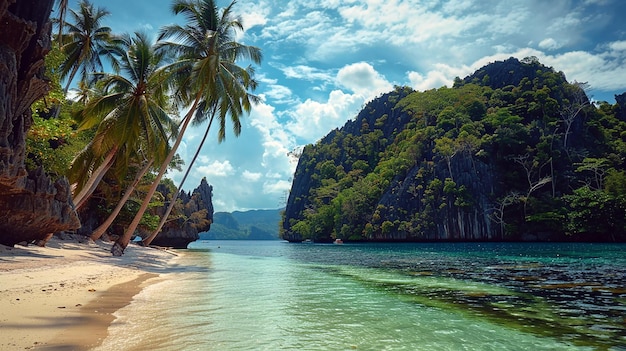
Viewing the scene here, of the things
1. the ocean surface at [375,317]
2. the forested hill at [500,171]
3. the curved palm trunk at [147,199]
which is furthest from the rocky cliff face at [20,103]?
the forested hill at [500,171]

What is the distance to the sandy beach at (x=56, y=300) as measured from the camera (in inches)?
176

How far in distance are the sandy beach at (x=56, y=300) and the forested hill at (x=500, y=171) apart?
2078 inches

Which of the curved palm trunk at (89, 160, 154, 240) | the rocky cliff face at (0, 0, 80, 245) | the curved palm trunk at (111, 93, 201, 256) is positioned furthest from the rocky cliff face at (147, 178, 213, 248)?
the rocky cliff face at (0, 0, 80, 245)

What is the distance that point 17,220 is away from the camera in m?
11.5

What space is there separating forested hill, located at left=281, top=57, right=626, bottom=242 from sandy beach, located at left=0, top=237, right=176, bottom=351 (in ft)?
173

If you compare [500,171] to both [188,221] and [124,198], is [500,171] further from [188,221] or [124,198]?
[124,198]

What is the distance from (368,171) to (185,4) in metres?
74.5

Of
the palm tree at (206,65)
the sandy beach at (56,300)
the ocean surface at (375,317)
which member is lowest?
the ocean surface at (375,317)

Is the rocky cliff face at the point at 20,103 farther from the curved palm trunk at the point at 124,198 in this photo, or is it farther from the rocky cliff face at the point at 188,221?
the rocky cliff face at the point at 188,221

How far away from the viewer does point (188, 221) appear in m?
48.3

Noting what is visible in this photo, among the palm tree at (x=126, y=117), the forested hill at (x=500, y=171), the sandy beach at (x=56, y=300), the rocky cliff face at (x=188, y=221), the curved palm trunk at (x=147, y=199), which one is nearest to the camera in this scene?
the sandy beach at (x=56, y=300)

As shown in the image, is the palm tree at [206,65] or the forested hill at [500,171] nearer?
the palm tree at [206,65]

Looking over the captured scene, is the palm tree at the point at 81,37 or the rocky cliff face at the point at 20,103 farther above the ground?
the palm tree at the point at 81,37

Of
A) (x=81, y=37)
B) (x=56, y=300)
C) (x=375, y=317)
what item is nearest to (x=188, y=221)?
(x=81, y=37)
